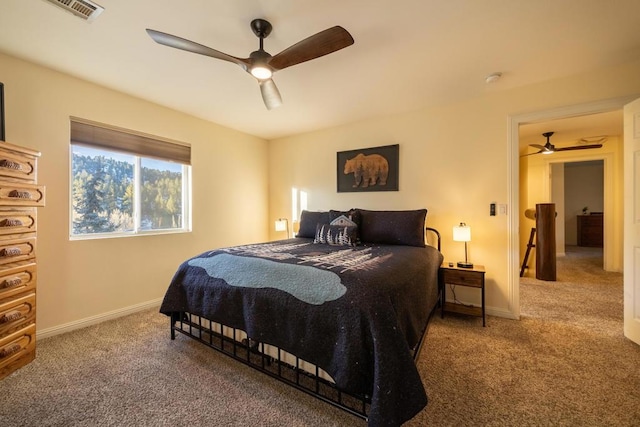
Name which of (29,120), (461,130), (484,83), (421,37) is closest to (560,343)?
(461,130)

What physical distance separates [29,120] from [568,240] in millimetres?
11654

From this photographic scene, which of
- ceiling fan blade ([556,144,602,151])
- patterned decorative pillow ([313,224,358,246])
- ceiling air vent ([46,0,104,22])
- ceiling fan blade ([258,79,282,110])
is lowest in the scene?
patterned decorative pillow ([313,224,358,246])

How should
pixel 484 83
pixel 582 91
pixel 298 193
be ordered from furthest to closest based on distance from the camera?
pixel 298 193, pixel 484 83, pixel 582 91

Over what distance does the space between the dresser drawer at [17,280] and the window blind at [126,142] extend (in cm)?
129

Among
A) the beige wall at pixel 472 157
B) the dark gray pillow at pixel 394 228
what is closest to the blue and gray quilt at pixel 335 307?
the dark gray pillow at pixel 394 228

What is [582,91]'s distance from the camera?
2539 millimetres

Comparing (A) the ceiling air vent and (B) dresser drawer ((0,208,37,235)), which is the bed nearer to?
(B) dresser drawer ((0,208,37,235))

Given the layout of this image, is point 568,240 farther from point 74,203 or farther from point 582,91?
point 74,203

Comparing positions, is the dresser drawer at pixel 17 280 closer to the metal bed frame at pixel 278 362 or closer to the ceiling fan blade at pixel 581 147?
the metal bed frame at pixel 278 362

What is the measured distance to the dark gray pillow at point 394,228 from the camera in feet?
9.55

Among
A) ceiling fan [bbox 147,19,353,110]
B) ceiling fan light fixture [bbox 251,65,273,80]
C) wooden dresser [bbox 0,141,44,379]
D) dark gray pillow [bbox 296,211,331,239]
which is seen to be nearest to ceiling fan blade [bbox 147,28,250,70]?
ceiling fan [bbox 147,19,353,110]

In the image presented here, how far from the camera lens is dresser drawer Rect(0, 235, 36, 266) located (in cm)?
180

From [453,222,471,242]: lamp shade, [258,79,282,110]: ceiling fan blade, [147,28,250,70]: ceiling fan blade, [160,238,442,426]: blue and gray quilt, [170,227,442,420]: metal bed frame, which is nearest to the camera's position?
[160,238,442,426]: blue and gray quilt

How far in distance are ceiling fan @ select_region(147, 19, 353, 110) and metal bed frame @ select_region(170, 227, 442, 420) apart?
191 cm
